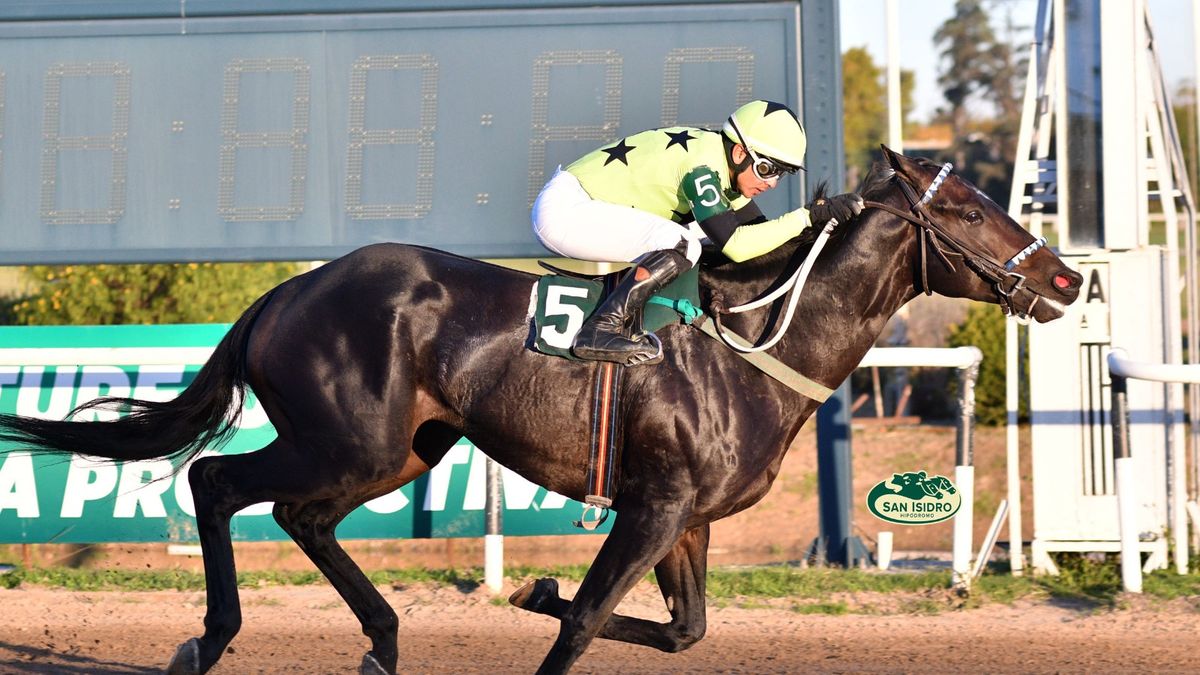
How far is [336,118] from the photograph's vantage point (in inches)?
235

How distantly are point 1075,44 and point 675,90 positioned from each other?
5.34 ft

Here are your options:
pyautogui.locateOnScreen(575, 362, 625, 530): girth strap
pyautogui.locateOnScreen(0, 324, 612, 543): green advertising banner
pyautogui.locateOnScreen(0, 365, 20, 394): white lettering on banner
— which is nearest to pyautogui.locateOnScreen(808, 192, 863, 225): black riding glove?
pyautogui.locateOnScreen(575, 362, 625, 530): girth strap

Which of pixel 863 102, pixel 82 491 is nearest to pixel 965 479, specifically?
pixel 82 491

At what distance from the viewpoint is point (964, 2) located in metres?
34.0

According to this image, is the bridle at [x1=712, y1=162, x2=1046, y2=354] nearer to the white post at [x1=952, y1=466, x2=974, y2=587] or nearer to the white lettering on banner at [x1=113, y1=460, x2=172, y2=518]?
the white post at [x1=952, y1=466, x2=974, y2=587]

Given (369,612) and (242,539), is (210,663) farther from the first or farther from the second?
(242,539)

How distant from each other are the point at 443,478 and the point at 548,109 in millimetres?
1617

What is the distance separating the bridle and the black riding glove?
0.03 m

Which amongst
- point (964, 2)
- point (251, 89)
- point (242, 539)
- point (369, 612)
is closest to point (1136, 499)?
point (369, 612)

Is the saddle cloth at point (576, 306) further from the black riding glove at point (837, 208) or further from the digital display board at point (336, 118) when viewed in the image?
the digital display board at point (336, 118)

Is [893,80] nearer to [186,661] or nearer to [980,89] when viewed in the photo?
[186,661]

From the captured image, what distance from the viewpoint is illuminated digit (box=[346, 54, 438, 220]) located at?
19.3ft

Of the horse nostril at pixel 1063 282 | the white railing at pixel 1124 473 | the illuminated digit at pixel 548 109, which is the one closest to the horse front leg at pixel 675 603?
the horse nostril at pixel 1063 282

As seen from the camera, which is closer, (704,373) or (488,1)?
(704,373)
